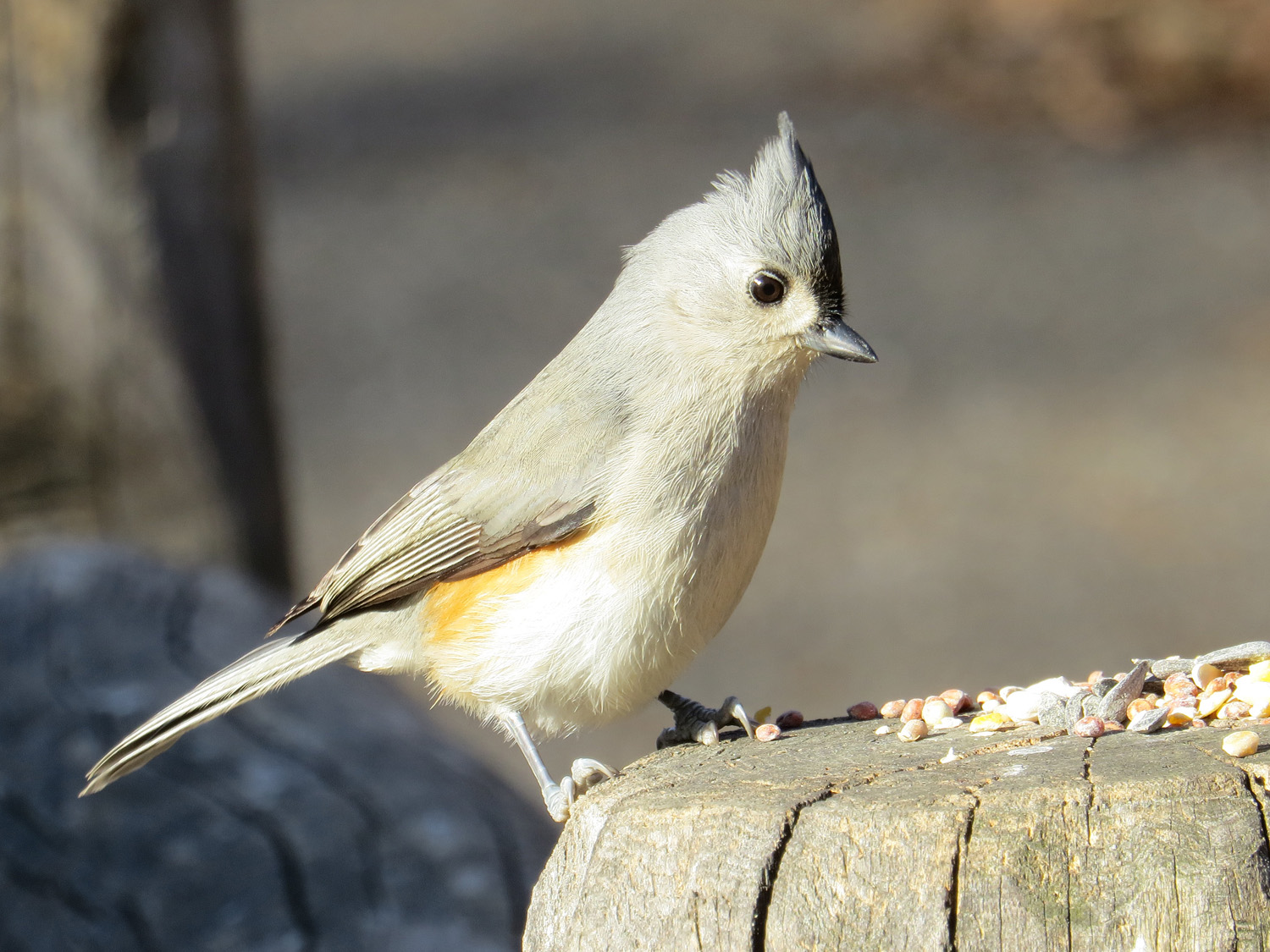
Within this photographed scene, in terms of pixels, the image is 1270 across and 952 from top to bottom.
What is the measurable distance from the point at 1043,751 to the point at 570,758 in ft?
16.1

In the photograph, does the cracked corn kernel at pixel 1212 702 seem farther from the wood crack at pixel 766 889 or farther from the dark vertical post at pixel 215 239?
the dark vertical post at pixel 215 239

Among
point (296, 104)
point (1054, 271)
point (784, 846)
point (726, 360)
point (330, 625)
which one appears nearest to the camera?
point (784, 846)

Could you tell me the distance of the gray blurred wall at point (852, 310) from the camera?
26.9 feet

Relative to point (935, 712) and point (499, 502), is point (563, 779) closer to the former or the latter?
point (499, 502)

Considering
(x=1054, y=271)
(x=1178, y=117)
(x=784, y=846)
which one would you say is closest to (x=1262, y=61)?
(x=1178, y=117)

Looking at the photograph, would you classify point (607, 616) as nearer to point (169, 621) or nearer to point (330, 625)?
point (330, 625)

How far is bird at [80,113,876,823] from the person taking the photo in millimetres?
2752

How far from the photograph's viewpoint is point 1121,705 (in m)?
2.42

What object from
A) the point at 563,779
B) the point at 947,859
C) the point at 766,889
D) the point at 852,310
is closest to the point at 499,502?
the point at 563,779

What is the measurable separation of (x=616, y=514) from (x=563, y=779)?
54cm

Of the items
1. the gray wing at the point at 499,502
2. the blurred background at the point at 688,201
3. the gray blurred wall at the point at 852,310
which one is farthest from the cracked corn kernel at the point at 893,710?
the gray blurred wall at the point at 852,310

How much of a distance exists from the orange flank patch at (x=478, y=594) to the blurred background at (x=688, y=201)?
1.64 meters

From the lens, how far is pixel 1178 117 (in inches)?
584

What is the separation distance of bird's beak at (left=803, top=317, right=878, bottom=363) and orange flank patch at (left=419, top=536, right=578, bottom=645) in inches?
26.3
